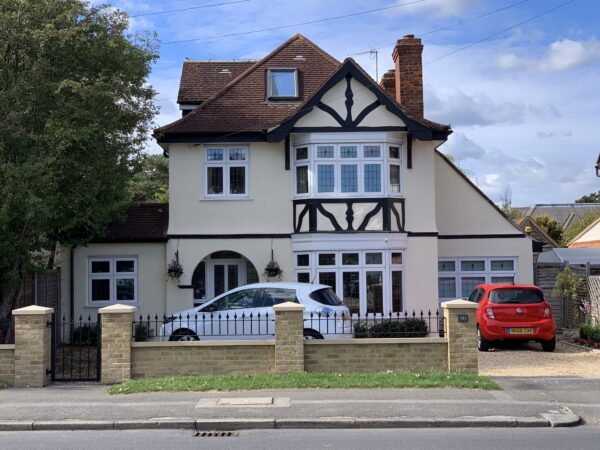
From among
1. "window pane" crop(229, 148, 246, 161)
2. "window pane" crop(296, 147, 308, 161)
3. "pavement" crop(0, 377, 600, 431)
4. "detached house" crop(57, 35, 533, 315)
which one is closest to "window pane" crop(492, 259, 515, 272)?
"detached house" crop(57, 35, 533, 315)

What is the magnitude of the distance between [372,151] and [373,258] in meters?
2.92

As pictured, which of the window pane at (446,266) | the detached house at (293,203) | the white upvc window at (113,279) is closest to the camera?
the detached house at (293,203)

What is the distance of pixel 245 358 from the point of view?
43.3 ft

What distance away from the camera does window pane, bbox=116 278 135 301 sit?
2194 cm

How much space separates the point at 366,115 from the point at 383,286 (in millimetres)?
4654

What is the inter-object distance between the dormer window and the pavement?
1224 cm

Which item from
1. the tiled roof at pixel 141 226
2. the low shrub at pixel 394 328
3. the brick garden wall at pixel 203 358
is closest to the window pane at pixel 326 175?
the low shrub at pixel 394 328

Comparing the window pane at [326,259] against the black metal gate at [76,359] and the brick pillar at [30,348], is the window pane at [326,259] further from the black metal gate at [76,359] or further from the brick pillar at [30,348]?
the brick pillar at [30,348]

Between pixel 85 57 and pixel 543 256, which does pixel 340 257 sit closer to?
pixel 85 57

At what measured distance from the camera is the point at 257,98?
22312mm

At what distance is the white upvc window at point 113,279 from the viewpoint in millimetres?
21906

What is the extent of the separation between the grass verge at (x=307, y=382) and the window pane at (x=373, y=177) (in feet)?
29.1

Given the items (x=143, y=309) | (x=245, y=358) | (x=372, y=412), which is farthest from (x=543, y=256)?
(x=372, y=412)

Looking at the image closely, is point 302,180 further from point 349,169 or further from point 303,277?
point 303,277
